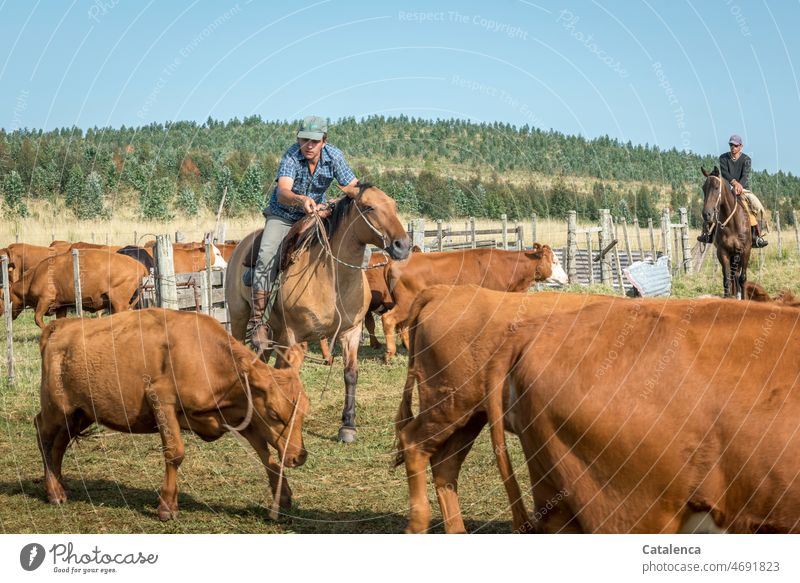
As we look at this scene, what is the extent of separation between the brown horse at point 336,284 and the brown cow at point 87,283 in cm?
878

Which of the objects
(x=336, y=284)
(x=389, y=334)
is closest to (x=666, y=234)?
(x=389, y=334)

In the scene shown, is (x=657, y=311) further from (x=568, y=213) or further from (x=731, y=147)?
(x=568, y=213)

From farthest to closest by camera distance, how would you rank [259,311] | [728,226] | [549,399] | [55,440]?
[728,226] < [259,311] < [55,440] < [549,399]

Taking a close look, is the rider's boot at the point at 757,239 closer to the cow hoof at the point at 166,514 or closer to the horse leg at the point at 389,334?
the horse leg at the point at 389,334

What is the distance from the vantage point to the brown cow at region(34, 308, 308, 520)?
683 centimetres

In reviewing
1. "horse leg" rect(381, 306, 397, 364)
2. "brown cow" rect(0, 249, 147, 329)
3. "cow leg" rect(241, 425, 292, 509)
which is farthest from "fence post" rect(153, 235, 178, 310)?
"cow leg" rect(241, 425, 292, 509)

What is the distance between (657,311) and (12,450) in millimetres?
7089

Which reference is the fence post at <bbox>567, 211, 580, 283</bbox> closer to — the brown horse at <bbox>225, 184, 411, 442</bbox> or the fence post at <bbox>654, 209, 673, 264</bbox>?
the fence post at <bbox>654, 209, 673, 264</bbox>

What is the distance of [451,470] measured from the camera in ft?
18.8

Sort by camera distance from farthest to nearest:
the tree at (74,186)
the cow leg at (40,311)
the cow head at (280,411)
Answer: the tree at (74,186), the cow leg at (40,311), the cow head at (280,411)

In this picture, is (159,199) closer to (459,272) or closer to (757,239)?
(459,272)

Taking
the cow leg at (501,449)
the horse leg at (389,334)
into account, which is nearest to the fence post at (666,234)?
the horse leg at (389,334)

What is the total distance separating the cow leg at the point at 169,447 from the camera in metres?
6.83

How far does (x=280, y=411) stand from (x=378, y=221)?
287 centimetres
